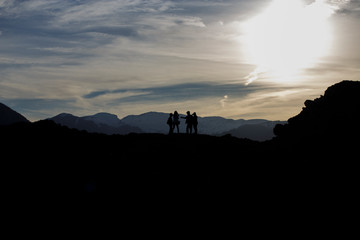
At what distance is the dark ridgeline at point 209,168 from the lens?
69.3ft

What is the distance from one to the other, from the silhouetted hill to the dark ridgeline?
0.26ft

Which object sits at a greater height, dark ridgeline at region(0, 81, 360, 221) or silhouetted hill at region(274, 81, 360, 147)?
silhouetted hill at region(274, 81, 360, 147)

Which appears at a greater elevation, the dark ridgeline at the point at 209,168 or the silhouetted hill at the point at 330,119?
the silhouetted hill at the point at 330,119

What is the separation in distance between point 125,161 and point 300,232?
15436 millimetres

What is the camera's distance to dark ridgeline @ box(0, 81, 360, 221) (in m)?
21.1

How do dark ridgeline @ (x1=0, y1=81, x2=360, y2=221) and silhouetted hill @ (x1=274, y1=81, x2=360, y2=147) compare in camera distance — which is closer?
dark ridgeline @ (x1=0, y1=81, x2=360, y2=221)

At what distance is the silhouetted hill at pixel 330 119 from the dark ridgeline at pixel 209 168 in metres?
0.08

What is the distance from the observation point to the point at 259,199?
70.6 feet

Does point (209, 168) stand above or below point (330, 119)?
below

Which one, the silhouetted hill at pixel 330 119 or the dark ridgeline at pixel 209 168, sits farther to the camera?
the silhouetted hill at pixel 330 119

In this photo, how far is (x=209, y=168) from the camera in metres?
25.4

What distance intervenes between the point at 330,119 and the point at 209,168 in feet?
37.6

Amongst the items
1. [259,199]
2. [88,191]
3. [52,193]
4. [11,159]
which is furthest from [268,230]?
[11,159]

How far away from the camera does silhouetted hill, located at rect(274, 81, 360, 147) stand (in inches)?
917
